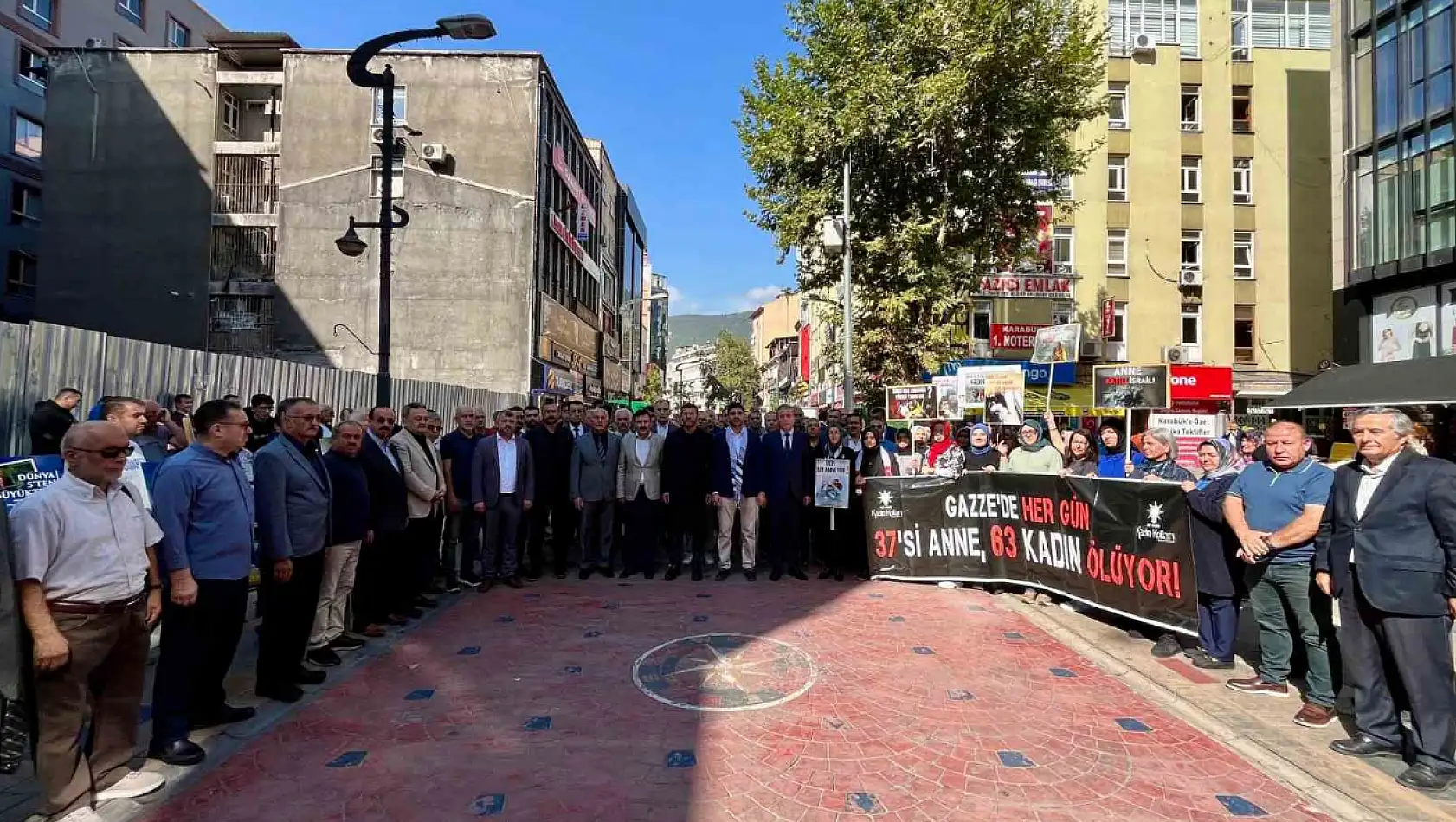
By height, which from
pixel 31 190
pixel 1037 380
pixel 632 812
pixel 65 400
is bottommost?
pixel 632 812

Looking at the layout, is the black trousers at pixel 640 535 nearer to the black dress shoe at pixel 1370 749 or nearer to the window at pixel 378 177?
the black dress shoe at pixel 1370 749

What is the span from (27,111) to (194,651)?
3508 cm

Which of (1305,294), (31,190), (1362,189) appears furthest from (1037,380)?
(31,190)

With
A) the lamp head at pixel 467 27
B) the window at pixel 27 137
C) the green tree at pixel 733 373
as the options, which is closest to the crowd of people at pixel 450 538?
the lamp head at pixel 467 27

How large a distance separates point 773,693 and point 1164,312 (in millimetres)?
29455

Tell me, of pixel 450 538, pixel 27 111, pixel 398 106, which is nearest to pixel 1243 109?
pixel 398 106

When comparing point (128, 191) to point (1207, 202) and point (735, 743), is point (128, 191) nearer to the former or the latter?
point (735, 743)

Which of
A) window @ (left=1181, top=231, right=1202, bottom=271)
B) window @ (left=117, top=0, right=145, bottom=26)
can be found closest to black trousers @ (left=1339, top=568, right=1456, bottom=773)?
window @ (left=1181, top=231, right=1202, bottom=271)

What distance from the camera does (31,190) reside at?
28.0 m

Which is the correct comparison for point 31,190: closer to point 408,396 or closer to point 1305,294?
point 408,396

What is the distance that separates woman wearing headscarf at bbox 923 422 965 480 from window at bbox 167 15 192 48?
42.6 metres

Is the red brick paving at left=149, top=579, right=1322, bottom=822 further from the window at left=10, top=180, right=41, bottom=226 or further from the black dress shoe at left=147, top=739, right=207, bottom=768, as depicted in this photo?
the window at left=10, top=180, right=41, bottom=226

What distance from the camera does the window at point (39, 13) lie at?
26.9 m

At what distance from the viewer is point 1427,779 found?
384 cm
